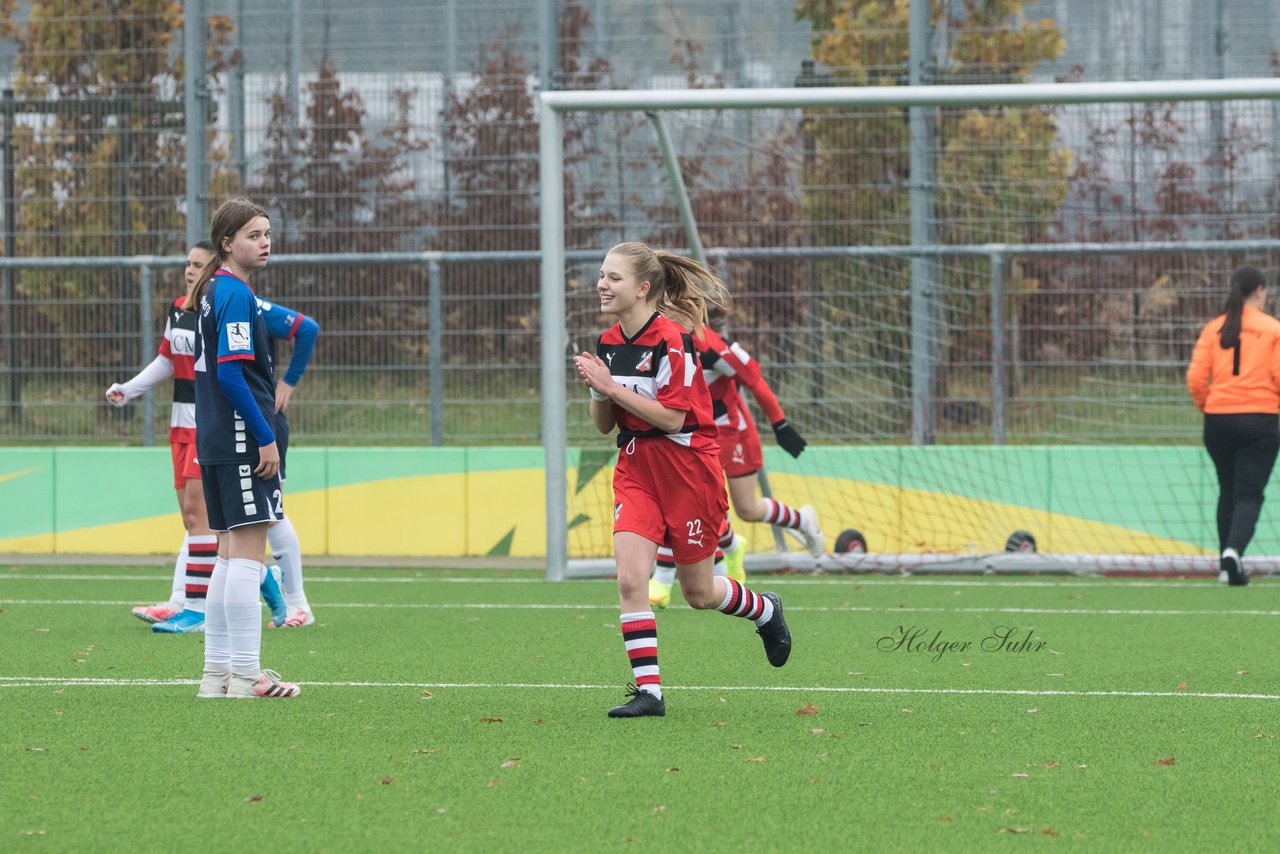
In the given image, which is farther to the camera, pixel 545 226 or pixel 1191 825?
pixel 545 226

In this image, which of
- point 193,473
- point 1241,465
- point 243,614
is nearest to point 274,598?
point 193,473

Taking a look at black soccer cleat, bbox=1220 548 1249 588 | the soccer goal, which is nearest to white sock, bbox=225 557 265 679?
the soccer goal

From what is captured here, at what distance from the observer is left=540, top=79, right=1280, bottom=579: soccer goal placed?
12586mm

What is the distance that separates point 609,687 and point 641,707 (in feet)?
2.79

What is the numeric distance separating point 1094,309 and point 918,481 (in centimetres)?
188

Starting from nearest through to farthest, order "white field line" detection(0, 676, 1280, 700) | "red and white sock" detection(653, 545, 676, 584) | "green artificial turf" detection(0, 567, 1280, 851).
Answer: "green artificial turf" detection(0, 567, 1280, 851) → "white field line" detection(0, 676, 1280, 700) → "red and white sock" detection(653, 545, 676, 584)

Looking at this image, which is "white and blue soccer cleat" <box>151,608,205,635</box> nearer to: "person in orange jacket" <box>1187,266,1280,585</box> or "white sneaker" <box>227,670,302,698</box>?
"white sneaker" <box>227,670,302,698</box>

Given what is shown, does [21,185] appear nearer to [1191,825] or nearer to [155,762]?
[155,762]

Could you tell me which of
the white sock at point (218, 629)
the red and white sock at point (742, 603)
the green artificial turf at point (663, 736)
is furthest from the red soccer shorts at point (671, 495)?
the white sock at point (218, 629)

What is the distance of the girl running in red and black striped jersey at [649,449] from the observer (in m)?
6.25

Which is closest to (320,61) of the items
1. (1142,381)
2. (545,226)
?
(545,226)

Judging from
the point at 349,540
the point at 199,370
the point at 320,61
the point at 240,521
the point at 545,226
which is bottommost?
the point at 349,540

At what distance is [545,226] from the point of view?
11.6 m

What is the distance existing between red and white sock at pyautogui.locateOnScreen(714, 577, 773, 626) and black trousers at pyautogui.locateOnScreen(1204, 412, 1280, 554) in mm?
5334
